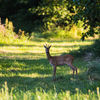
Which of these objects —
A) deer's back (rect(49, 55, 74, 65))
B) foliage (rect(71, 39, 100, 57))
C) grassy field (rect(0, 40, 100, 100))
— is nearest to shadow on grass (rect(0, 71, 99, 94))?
grassy field (rect(0, 40, 100, 100))

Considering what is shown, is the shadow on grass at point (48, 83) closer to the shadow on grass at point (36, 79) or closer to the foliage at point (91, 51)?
the shadow on grass at point (36, 79)

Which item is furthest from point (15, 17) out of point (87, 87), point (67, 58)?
point (87, 87)

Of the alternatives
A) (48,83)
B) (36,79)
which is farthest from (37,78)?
(48,83)

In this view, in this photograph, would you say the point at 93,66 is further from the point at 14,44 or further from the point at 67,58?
the point at 14,44

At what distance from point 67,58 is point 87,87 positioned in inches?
88.4

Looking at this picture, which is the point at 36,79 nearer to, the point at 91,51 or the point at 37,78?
the point at 37,78

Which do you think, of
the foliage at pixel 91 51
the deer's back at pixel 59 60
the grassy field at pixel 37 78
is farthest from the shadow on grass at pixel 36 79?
the foliage at pixel 91 51

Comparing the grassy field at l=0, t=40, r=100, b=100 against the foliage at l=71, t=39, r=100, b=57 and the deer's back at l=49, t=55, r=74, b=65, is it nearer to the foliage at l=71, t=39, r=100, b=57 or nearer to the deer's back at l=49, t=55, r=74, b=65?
the foliage at l=71, t=39, r=100, b=57

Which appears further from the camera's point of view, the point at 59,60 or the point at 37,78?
the point at 59,60

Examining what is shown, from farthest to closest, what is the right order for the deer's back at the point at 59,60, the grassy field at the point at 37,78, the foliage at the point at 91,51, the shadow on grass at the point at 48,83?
the foliage at the point at 91,51 → the deer's back at the point at 59,60 → the shadow on grass at the point at 48,83 → the grassy field at the point at 37,78

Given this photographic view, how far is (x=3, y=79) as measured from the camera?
1019 centimetres

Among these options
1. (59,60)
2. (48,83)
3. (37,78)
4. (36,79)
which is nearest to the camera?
(48,83)

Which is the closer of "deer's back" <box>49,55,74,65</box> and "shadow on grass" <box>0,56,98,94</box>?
"shadow on grass" <box>0,56,98,94</box>

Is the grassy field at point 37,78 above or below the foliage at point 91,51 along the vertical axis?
below
